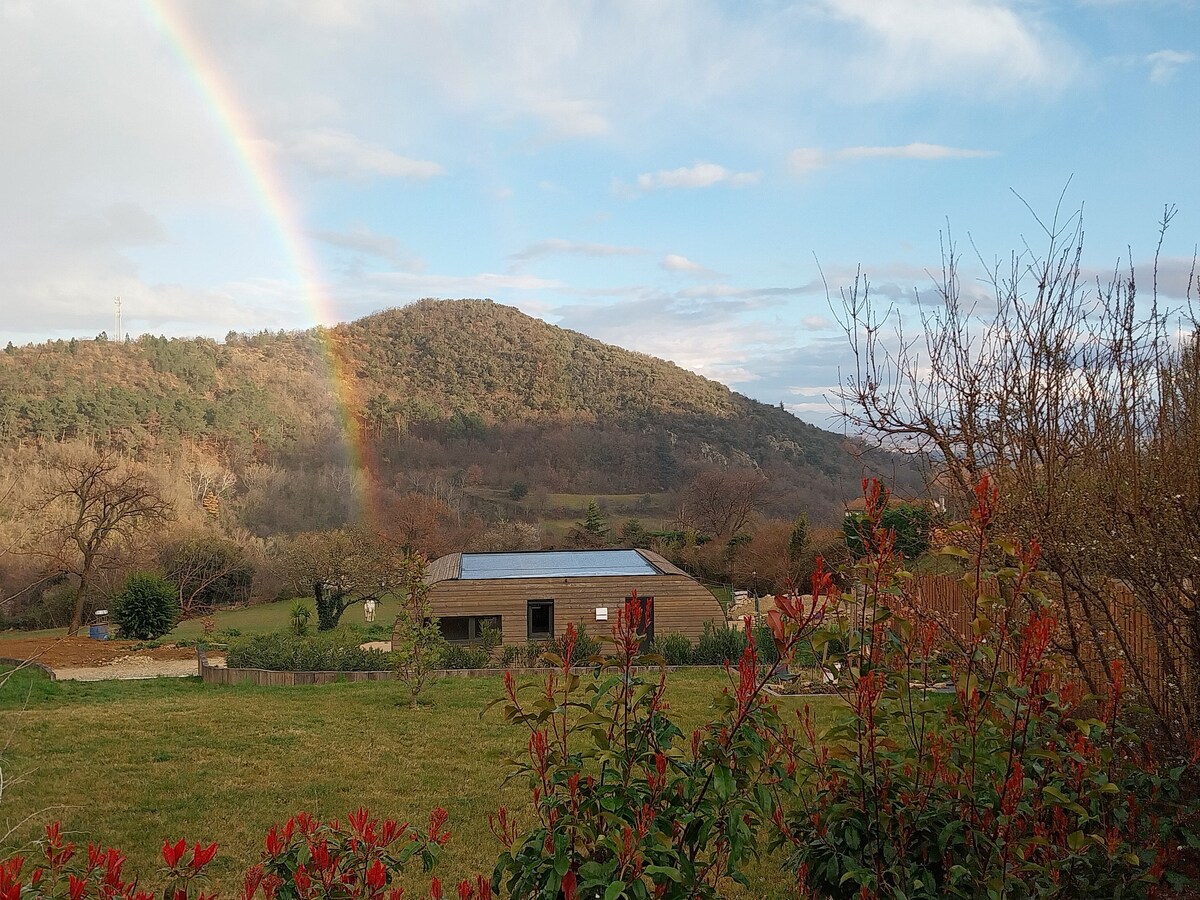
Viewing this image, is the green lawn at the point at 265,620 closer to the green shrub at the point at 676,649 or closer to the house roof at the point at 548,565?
the house roof at the point at 548,565

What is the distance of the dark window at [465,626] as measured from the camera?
18703 mm

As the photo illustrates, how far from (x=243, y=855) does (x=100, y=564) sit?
1994 cm

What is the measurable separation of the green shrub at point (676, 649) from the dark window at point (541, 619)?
2836mm

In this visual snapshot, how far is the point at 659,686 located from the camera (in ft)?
8.61

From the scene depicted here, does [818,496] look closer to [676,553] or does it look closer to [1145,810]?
[676,553]

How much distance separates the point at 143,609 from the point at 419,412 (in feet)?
125

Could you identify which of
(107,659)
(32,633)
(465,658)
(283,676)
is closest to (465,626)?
(465,658)

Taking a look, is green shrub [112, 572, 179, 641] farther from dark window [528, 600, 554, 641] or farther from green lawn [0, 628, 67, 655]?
dark window [528, 600, 554, 641]

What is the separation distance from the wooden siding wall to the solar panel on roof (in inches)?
26.1

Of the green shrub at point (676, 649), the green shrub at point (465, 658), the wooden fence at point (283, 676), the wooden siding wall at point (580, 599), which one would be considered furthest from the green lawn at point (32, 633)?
the green shrub at point (676, 649)

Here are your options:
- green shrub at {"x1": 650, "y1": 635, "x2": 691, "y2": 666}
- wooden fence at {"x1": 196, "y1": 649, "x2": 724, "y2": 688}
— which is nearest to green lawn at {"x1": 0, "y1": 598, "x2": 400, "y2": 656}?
wooden fence at {"x1": 196, "y1": 649, "x2": 724, "y2": 688}

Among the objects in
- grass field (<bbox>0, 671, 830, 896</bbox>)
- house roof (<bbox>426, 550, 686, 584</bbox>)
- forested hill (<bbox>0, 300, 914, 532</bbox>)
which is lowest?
grass field (<bbox>0, 671, 830, 896</bbox>)

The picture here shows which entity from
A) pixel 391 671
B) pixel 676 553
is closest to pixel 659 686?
pixel 391 671

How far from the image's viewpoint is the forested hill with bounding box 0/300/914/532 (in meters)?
44.8
